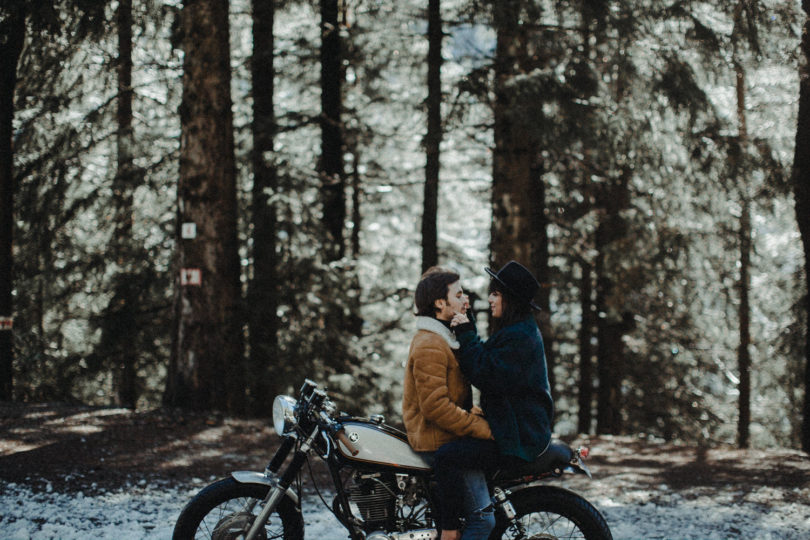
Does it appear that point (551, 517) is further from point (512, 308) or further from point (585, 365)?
point (585, 365)

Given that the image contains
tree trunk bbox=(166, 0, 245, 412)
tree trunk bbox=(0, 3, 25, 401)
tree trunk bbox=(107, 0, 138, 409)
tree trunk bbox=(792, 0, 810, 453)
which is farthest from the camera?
tree trunk bbox=(107, 0, 138, 409)

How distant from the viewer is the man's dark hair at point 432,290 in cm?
418

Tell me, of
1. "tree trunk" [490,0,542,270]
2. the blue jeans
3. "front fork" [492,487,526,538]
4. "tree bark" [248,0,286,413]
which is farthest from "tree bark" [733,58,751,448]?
the blue jeans

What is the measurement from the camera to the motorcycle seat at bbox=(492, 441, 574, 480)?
4.16 metres

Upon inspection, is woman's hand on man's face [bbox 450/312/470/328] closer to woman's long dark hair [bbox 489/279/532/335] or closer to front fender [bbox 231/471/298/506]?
woman's long dark hair [bbox 489/279/532/335]

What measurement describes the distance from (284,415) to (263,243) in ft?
29.2

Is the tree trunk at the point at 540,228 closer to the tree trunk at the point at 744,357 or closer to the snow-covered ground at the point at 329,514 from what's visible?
the tree trunk at the point at 744,357

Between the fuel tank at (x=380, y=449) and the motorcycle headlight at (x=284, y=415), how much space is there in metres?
0.30

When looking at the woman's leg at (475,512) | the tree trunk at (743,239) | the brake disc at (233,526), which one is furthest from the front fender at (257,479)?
the tree trunk at (743,239)

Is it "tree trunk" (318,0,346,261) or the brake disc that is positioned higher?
"tree trunk" (318,0,346,261)

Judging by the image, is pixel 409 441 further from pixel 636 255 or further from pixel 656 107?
pixel 636 255

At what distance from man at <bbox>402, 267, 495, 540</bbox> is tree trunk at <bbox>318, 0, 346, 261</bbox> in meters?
10.8

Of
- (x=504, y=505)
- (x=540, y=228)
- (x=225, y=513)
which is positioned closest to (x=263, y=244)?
(x=540, y=228)

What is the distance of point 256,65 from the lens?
14.2 m
